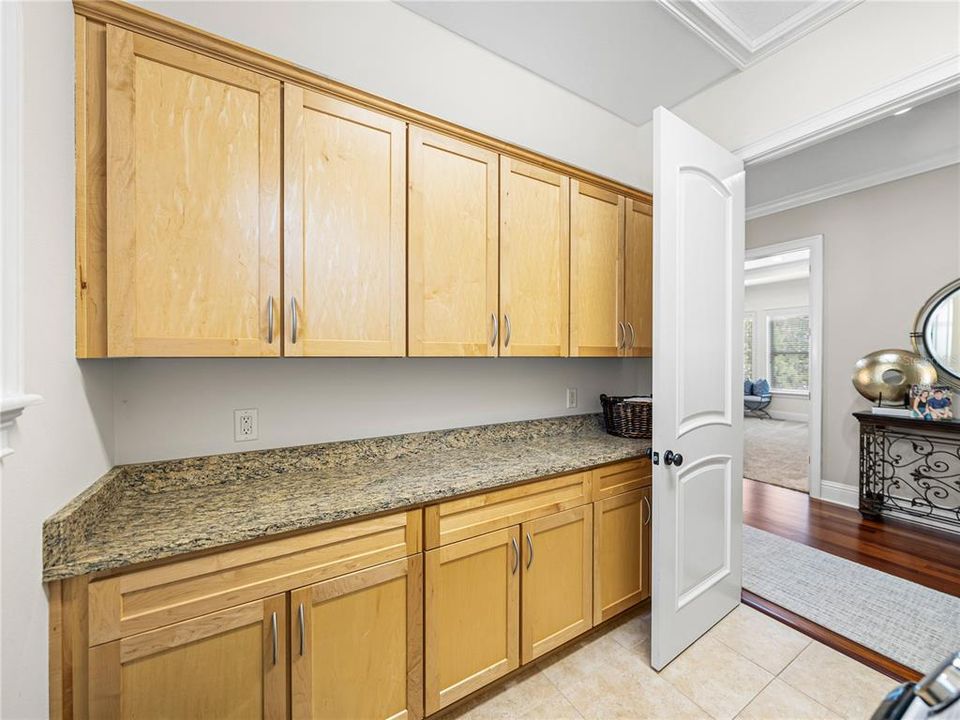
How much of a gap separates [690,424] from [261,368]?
5.86 ft

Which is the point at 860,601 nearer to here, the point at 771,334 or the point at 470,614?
the point at 470,614

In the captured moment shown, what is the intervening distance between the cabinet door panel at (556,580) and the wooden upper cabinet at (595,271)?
0.81 metres

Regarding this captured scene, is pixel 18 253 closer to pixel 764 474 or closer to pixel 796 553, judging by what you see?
pixel 796 553

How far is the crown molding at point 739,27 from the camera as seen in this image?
5.84ft

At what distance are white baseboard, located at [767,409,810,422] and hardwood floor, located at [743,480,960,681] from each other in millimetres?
4969

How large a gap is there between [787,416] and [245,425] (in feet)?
30.7

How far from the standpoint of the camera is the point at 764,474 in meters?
4.40

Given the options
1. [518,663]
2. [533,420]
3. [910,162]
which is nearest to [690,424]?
[533,420]

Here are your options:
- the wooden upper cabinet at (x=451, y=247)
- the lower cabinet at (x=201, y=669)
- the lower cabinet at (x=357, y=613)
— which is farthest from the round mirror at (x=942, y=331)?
the lower cabinet at (x=201, y=669)

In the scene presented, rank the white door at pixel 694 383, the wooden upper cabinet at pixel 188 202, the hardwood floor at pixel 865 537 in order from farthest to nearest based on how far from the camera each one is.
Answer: the hardwood floor at pixel 865 537
the white door at pixel 694 383
the wooden upper cabinet at pixel 188 202

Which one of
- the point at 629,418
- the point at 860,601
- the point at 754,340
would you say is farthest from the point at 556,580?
the point at 754,340

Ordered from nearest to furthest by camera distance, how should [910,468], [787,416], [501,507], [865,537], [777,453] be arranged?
1. [501,507]
2. [865,537]
3. [910,468]
4. [777,453]
5. [787,416]

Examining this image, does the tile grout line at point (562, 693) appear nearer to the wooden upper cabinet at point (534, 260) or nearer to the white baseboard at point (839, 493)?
the wooden upper cabinet at point (534, 260)

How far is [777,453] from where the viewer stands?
5312 millimetres
